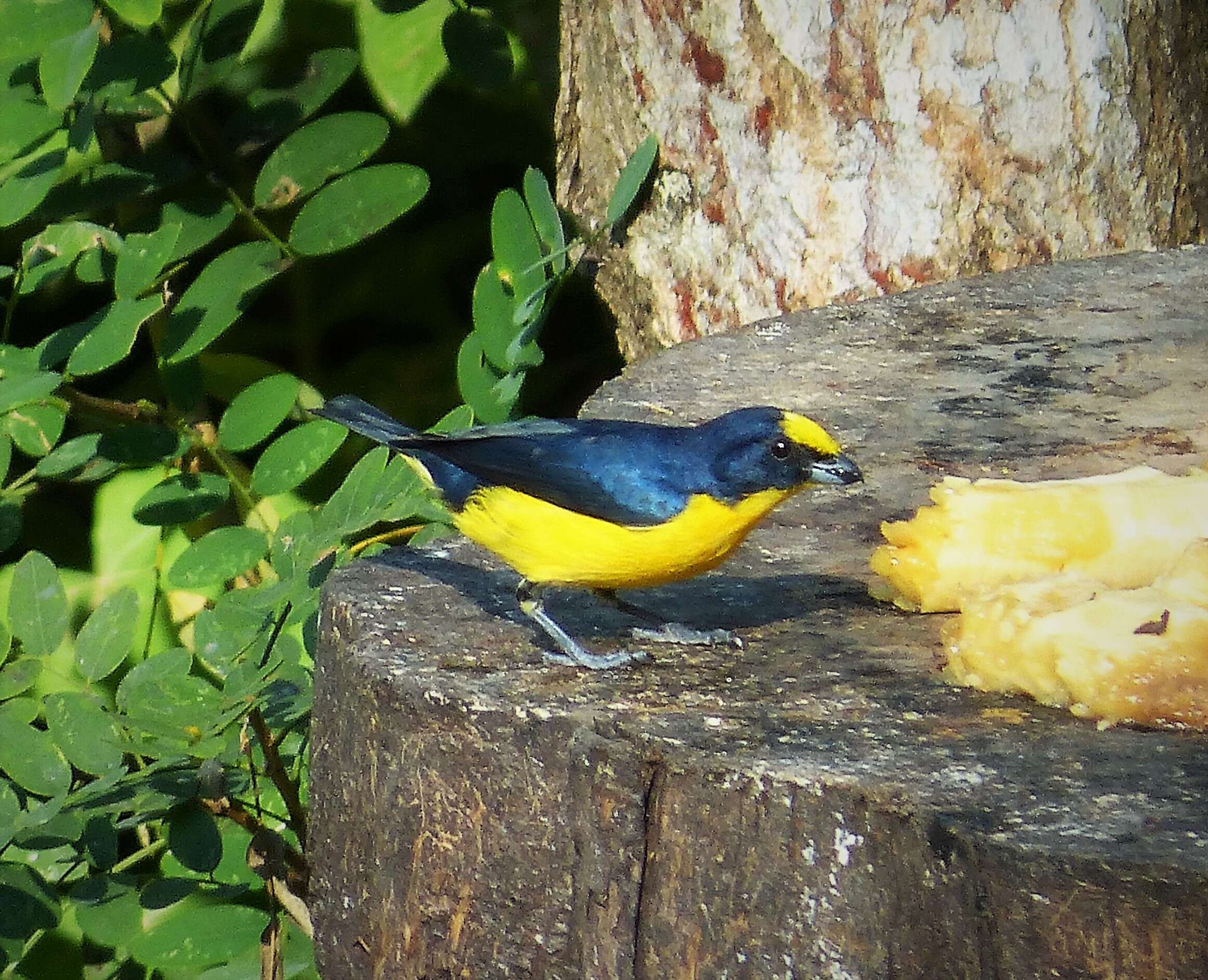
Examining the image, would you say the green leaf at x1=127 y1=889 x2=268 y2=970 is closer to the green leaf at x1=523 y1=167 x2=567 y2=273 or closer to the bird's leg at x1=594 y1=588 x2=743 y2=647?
the bird's leg at x1=594 y1=588 x2=743 y2=647

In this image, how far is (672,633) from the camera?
1.97 m

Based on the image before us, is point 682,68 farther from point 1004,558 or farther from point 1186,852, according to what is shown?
point 1186,852

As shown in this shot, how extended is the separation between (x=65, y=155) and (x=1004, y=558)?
6.62ft

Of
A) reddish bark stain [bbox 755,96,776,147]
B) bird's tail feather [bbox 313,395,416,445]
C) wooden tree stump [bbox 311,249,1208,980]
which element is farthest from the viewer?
reddish bark stain [bbox 755,96,776,147]

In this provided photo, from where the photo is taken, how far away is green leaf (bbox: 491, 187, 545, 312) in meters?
2.91

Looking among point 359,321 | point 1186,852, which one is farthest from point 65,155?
point 1186,852

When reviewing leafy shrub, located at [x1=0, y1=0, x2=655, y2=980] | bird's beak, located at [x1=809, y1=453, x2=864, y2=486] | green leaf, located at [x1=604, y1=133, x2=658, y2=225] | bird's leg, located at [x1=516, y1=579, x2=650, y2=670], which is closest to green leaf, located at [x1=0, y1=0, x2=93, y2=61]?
leafy shrub, located at [x1=0, y1=0, x2=655, y2=980]

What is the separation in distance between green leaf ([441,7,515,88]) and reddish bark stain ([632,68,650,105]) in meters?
0.32

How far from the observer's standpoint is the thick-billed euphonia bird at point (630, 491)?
197cm

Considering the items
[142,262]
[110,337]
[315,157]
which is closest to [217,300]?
[142,262]

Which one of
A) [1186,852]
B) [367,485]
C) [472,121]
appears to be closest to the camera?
[1186,852]

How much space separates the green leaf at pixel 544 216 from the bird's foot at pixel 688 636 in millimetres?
1173

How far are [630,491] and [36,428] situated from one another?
1651mm

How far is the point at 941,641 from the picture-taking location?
192 centimetres
